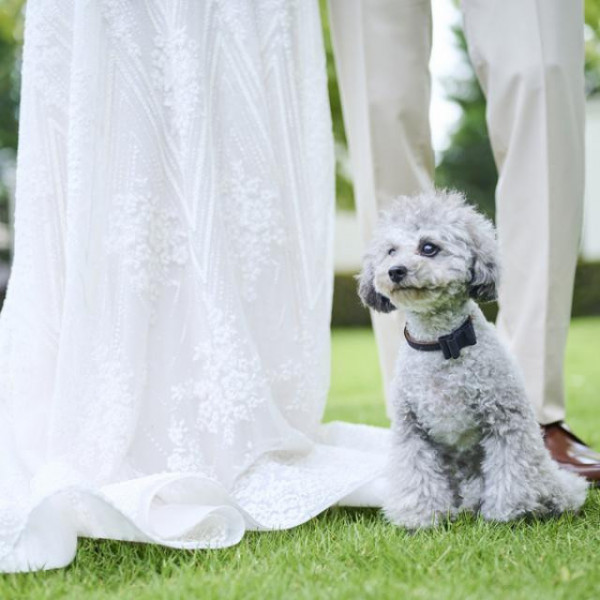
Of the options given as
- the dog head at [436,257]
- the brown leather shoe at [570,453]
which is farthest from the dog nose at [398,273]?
the brown leather shoe at [570,453]

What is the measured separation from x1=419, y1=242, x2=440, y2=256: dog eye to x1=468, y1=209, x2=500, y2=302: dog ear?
0.30 feet

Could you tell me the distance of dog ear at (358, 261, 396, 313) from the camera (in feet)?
7.68

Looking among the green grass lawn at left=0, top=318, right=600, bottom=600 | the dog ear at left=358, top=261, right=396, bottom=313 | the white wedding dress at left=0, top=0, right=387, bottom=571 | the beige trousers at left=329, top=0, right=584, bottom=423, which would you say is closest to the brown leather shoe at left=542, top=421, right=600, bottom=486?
the beige trousers at left=329, top=0, right=584, bottom=423

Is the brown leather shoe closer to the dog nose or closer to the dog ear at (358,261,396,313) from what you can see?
the dog ear at (358,261,396,313)

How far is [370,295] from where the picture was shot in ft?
7.73

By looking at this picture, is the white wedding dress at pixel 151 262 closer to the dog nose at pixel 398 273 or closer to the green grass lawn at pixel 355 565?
the green grass lawn at pixel 355 565

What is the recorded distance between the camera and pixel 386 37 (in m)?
2.80

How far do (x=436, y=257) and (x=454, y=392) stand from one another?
1.11ft

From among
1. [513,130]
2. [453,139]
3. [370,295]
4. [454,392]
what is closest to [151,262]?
[370,295]

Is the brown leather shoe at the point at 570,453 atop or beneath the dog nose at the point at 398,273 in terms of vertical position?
beneath

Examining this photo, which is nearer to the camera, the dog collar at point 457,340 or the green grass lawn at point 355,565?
the green grass lawn at point 355,565

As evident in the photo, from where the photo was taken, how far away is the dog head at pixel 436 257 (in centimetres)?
212

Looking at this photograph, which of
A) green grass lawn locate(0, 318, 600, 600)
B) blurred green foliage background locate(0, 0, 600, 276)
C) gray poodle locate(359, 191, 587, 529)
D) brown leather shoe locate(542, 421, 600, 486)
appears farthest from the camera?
blurred green foliage background locate(0, 0, 600, 276)

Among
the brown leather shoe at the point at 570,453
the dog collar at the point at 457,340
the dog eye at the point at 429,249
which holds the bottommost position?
the brown leather shoe at the point at 570,453
